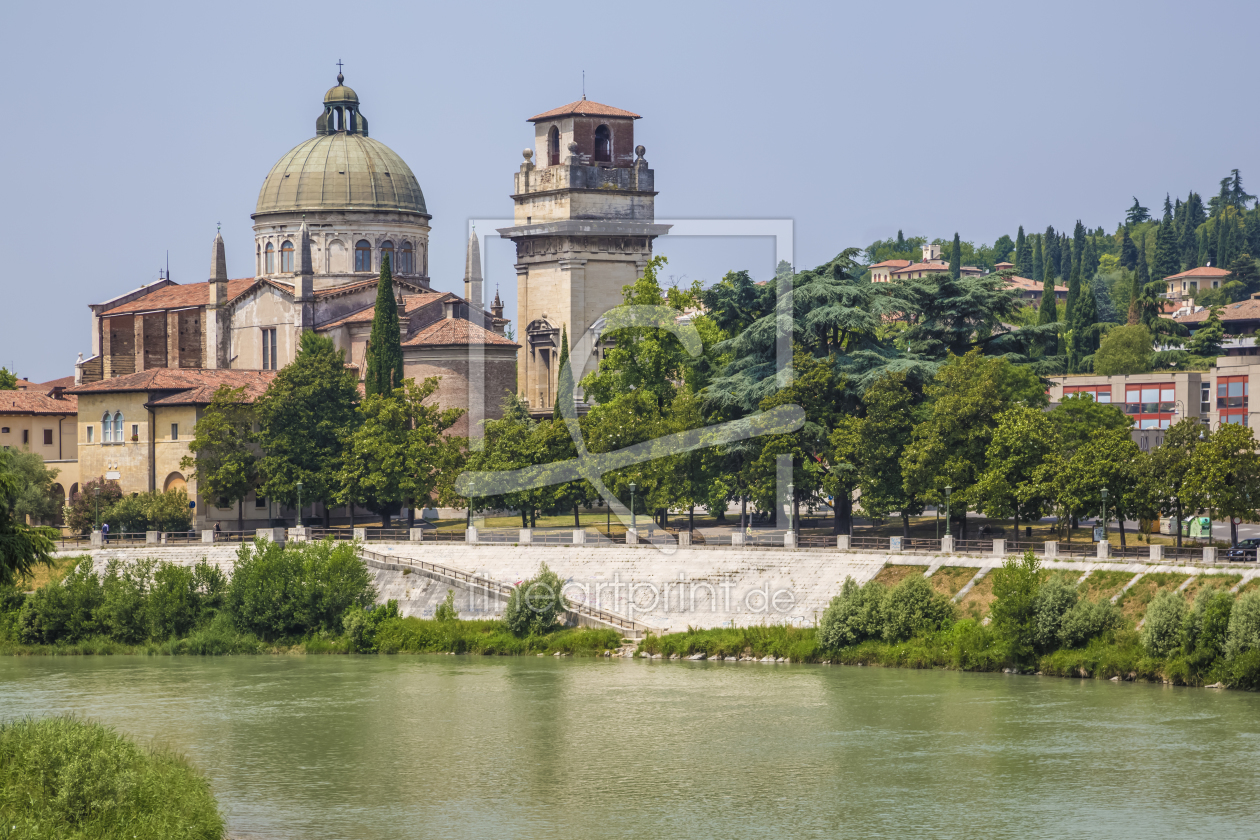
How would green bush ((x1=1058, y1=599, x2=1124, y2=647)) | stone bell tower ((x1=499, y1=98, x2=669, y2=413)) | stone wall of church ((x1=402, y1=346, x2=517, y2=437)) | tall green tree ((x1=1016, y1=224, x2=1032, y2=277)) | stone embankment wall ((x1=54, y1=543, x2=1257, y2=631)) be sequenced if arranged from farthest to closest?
1. tall green tree ((x1=1016, y1=224, x2=1032, y2=277))
2. stone bell tower ((x1=499, y1=98, x2=669, y2=413))
3. stone wall of church ((x1=402, y1=346, x2=517, y2=437))
4. stone embankment wall ((x1=54, y1=543, x2=1257, y2=631))
5. green bush ((x1=1058, y1=599, x2=1124, y2=647))

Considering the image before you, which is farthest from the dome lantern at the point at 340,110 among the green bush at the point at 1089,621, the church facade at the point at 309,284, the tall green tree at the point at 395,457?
the green bush at the point at 1089,621

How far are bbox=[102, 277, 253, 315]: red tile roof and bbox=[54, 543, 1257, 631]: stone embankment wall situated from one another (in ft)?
84.7

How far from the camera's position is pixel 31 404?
73.7 m

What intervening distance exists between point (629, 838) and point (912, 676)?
15.7 meters

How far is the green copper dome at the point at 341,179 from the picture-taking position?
253 feet

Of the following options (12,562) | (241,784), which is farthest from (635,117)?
(12,562)

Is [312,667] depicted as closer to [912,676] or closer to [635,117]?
[912,676]

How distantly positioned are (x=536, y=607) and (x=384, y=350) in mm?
17881

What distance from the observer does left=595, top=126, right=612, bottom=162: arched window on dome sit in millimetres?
70125

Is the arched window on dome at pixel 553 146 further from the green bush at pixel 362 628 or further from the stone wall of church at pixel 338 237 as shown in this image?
the green bush at pixel 362 628

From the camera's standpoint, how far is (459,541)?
54.0m

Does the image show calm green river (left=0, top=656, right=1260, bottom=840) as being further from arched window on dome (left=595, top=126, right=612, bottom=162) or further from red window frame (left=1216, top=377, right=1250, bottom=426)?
red window frame (left=1216, top=377, right=1250, bottom=426)

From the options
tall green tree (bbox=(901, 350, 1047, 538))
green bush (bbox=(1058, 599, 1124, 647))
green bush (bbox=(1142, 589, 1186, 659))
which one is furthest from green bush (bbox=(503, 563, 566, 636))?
green bush (bbox=(1142, 589, 1186, 659))

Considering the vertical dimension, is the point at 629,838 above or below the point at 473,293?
below
